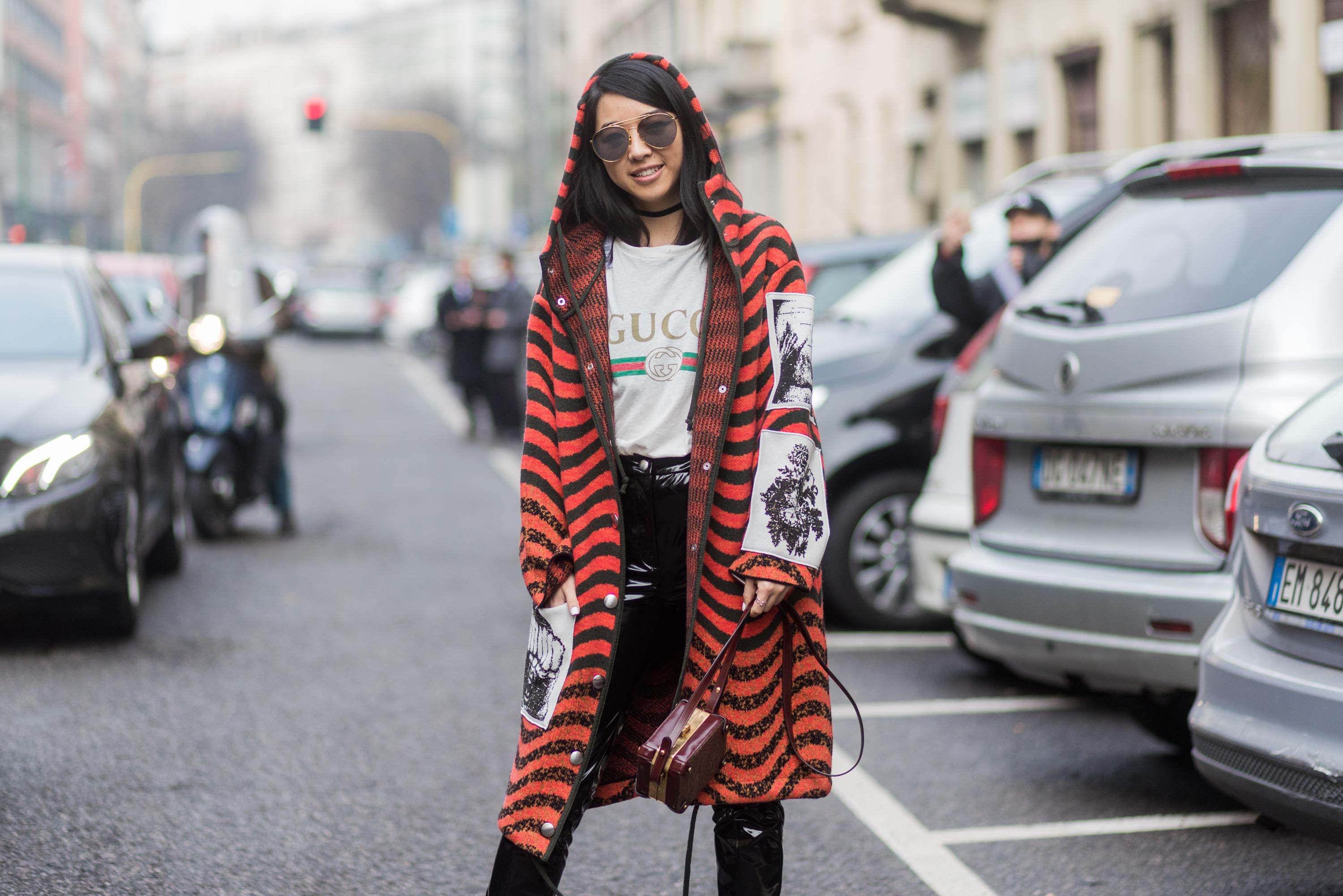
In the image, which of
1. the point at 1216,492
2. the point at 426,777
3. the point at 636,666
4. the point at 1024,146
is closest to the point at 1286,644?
the point at 1216,492

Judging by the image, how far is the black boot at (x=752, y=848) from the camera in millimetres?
3305

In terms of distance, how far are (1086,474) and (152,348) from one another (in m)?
4.55

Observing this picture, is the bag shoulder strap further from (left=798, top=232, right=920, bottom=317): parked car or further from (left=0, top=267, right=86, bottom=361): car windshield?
(left=798, top=232, right=920, bottom=317): parked car

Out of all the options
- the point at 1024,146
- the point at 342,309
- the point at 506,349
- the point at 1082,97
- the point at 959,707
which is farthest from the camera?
the point at 342,309

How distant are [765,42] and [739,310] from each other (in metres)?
31.6

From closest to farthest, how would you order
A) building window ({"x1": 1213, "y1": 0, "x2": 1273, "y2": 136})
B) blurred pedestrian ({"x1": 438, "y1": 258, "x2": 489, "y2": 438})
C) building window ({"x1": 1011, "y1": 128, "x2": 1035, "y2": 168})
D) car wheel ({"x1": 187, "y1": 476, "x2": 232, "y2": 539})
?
car wheel ({"x1": 187, "y1": 476, "x2": 232, "y2": 539}) → building window ({"x1": 1213, "y1": 0, "x2": 1273, "y2": 136}) → blurred pedestrian ({"x1": 438, "y1": 258, "x2": 489, "y2": 438}) → building window ({"x1": 1011, "y1": 128, "x2": 1035, "y2": 168})

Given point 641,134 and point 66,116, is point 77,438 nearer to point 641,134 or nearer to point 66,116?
point 641,134

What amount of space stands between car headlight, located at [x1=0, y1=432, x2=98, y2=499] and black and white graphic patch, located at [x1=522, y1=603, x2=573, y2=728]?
4241 mm

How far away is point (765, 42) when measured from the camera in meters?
33.9

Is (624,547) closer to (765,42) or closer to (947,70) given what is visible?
(947,70)

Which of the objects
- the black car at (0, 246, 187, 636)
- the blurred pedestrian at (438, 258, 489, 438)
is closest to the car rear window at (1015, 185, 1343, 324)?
the black car at (0, 246, 187, 636)

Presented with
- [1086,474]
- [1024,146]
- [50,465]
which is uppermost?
[1024,146]

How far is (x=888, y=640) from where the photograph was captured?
7.66m

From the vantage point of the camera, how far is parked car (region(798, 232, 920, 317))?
9.62m
